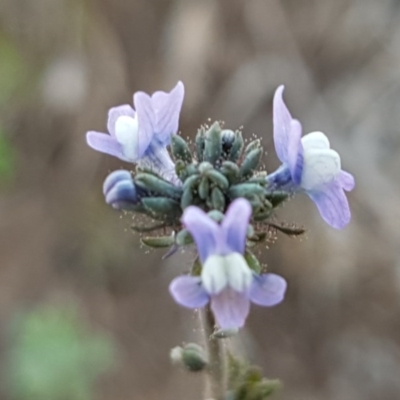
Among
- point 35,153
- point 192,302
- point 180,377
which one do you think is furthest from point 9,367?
point 192,302

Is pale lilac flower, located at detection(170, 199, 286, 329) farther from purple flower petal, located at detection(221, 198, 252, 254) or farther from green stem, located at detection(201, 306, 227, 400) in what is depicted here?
green stem, located at detection(201, 306, 227, 400)

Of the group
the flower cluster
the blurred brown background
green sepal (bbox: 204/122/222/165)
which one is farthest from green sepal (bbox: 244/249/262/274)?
the blurred brown background

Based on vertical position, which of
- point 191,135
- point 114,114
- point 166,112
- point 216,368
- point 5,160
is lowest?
point 216,368

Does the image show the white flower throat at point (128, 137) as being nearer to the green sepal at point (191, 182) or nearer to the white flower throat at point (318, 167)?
the green sepal at point (191, 182)

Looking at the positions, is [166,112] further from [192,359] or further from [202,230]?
[192,359]

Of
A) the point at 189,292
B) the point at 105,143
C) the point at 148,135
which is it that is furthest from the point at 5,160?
the point at 189,292

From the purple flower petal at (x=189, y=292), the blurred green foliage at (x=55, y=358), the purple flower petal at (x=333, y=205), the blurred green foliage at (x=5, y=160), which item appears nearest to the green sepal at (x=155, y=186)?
the purple flower petal at (x=189, y=292)
